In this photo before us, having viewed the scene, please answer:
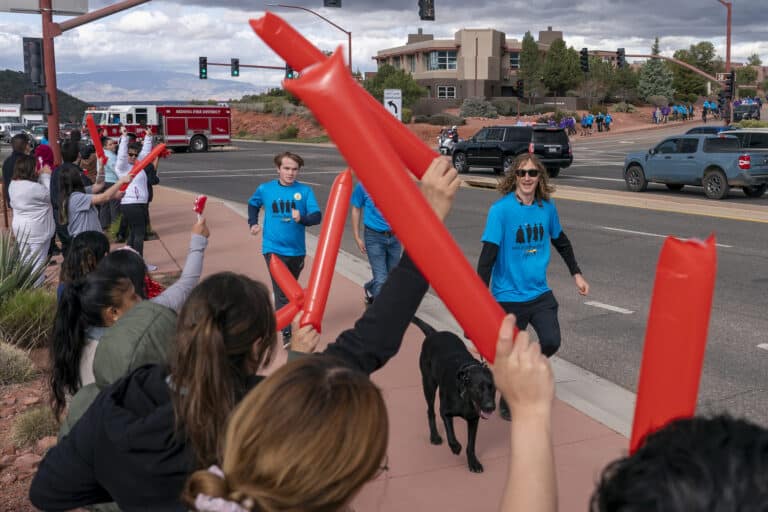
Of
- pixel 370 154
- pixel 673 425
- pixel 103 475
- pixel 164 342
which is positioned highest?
pixel 370 154

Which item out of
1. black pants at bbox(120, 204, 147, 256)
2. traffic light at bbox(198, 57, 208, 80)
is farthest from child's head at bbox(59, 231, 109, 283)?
traffic light at bbox(198, 57, 208, 80)

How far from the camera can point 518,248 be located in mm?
5574

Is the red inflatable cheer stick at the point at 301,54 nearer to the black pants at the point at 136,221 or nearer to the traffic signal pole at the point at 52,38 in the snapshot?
the black pants at the point at 136,221

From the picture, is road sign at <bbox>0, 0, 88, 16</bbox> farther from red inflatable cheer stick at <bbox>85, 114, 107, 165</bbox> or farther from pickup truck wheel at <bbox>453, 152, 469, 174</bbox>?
pickup truck wheel at <bbox>453, 152, 469, 174</bbox>

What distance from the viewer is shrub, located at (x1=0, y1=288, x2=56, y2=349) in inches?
285

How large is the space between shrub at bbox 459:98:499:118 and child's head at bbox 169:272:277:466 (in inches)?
2759

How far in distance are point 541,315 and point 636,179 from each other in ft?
60.8

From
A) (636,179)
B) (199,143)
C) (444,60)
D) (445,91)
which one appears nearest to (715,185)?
(636,179)

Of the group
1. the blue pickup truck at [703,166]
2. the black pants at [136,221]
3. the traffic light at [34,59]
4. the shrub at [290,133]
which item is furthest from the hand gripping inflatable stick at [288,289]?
the shrub at [290,133]

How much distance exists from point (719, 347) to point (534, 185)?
333 centimetres

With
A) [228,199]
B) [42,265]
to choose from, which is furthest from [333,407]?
[228,199]

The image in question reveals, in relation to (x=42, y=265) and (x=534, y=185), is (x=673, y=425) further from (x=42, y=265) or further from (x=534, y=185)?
(x=42, y=265)

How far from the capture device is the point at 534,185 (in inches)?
221

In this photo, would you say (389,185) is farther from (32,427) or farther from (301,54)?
(32,427)
